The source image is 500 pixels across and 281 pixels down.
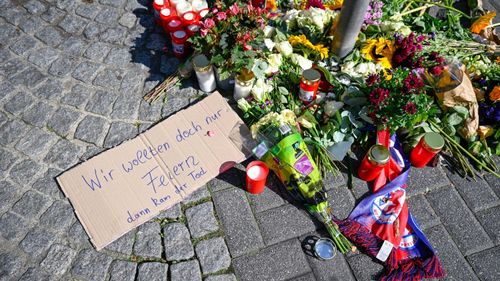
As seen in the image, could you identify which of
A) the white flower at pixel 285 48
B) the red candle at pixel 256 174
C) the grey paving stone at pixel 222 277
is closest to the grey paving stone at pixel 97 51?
the white flower at pixel 285 48

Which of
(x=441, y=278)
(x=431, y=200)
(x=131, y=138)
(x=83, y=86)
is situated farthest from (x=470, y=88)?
(x=83, y=86)

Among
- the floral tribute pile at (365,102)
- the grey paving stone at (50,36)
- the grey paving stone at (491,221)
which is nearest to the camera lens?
the floral tribute pile at (365,102)

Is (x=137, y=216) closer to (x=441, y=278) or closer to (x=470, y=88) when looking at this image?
(x=441, y=278)

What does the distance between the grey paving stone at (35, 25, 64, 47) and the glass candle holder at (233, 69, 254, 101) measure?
1.77m

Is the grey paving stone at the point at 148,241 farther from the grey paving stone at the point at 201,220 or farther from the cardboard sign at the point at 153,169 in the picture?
the grey paving stone at the point at 201,220

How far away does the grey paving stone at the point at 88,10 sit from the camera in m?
3.77

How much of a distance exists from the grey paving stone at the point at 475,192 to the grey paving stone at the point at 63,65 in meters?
3.31

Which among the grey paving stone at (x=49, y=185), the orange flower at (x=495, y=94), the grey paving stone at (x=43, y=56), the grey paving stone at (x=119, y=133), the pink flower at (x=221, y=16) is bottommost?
the grey paving stone at (x=49, y=185)

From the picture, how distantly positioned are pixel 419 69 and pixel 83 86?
281 cm

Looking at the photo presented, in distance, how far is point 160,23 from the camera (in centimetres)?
372

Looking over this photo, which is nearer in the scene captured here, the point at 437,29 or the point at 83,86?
the point at 83,86

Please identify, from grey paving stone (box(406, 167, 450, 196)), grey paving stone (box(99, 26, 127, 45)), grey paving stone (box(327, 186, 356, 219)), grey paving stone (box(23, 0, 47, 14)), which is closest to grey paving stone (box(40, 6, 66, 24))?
grey paving stone (box(23, 0, 47, 14))

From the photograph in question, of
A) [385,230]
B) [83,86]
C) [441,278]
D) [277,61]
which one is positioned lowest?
[441,278]

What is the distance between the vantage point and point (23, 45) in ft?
11.6
